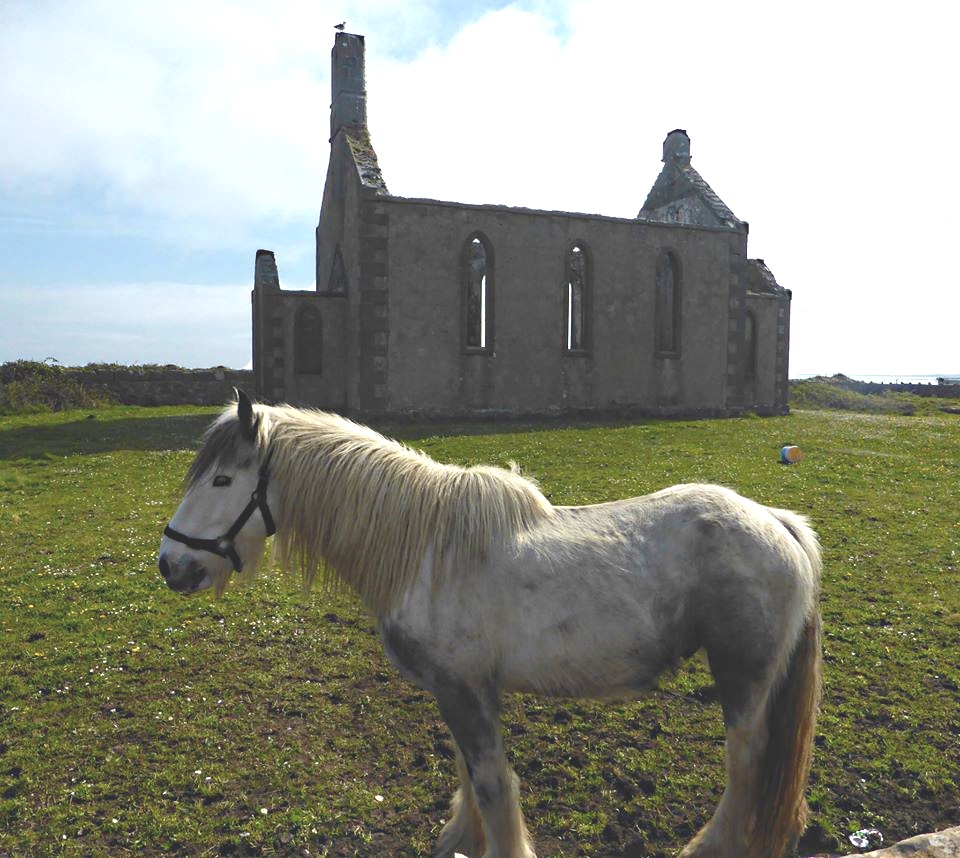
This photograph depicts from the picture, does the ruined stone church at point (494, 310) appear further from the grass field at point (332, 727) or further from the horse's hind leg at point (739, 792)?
the horse's hind leg at point (739, 792)

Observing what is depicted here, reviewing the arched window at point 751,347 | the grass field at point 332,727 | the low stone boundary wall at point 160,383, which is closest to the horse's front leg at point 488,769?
the grass field at point 332,727

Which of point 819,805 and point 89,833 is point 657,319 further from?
point 89,833

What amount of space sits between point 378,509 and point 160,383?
3157cm

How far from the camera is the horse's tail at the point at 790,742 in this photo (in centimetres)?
407

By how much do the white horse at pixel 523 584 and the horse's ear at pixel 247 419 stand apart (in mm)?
13

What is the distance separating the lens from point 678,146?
30.9 metres

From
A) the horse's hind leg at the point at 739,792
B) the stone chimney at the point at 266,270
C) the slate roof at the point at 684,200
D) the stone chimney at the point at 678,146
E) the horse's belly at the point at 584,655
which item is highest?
the stone chimney at the point at 678,146

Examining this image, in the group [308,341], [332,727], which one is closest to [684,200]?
[308,341]

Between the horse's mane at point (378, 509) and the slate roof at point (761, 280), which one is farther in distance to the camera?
the slate roof at point (761, 280)

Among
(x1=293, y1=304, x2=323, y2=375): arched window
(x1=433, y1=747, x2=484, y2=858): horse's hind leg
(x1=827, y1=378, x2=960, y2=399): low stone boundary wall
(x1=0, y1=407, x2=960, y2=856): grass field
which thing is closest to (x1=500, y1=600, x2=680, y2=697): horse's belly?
(x1=433, y1=747, x2=484, y2=858): horse's hind leg

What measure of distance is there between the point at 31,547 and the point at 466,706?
938 centimetres

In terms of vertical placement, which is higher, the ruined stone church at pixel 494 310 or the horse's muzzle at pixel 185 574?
the ruined stone church at pixel 494 310

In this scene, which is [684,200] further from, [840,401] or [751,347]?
[840,401]

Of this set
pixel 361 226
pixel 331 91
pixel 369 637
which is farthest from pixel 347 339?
pixel 369 637
